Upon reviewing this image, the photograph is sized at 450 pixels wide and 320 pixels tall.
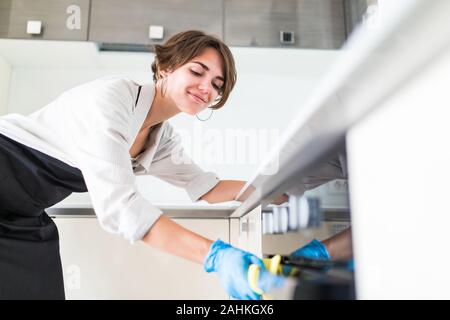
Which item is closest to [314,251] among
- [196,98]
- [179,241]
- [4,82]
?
[179,241]

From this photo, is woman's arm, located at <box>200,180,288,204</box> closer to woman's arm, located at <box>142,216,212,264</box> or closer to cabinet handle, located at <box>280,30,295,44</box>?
woman's arm, located at <box>142,216,212,264</box>

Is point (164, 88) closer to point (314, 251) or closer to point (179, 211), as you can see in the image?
point (179, 211)

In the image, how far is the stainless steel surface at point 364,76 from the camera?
250 millimetres

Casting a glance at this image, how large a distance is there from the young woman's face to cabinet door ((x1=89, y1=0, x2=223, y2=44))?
2.63 feet

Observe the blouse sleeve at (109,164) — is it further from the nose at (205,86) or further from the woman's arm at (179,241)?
the nose at (205,86)

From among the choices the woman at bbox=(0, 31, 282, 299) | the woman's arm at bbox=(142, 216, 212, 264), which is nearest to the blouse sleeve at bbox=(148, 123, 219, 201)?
the woman at bbox=(0, 31, 282, 299)

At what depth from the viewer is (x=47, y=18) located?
5.82 ft

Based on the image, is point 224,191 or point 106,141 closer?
point 106,141

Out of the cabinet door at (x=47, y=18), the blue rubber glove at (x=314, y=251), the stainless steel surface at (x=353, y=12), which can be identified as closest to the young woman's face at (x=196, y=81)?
the blue rubber glove at (x=314, y=251)

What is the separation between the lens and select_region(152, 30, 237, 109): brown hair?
3.51 ft

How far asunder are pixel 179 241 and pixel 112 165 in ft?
0.59
